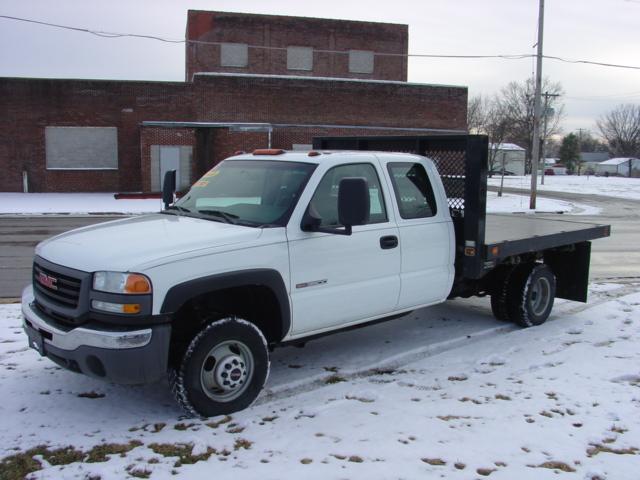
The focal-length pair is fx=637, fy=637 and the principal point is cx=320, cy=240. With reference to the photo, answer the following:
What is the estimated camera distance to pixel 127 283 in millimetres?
4078

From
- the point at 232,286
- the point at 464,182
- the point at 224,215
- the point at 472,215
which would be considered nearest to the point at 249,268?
the point at 232,286

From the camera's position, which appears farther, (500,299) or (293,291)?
(500,299)

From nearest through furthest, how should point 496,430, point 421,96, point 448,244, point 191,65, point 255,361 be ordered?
point 496,430 < point 255,361 < point 448,244 < point 421,96 < point 191,65

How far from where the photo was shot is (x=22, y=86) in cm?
3175

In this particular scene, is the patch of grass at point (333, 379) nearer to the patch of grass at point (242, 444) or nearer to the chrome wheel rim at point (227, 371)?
the chrome wheel rim at point (227, 371)

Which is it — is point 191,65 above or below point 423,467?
above

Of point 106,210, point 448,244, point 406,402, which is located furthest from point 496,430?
point 106,210

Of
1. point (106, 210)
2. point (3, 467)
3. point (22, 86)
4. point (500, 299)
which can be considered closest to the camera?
point (3, 467)

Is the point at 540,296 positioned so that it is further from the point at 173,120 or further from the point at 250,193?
the point at 173,120

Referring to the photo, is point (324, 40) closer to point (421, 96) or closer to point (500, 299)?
point (421, 96)

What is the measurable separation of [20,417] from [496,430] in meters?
3.34

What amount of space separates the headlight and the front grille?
255 mm

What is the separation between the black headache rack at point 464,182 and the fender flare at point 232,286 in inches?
85.5

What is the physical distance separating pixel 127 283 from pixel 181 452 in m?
1.12
